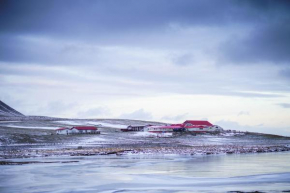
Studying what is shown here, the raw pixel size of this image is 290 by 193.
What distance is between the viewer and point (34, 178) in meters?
28.0

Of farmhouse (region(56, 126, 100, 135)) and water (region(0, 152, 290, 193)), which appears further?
farmhouse (region(56, 126, 100, 135))

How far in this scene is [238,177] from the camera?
27.8 m

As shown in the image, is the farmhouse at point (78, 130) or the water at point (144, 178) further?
the farmhouse at point (78, 130)

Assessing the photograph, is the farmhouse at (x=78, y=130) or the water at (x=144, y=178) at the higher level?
the farmhouse at (x=78, y=130)

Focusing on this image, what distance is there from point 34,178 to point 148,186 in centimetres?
889

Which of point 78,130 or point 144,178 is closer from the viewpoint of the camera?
point 144,178

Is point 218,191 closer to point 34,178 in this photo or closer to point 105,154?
point 34,178

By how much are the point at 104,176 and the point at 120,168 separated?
536 centimetres

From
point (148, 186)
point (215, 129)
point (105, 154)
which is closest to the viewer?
point (148, 186)

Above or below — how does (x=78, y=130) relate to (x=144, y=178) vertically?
above

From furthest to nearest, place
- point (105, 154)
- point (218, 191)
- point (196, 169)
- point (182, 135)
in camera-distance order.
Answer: point (182, 135) → point (105, 154) → point (196, 169) → point (218, 191)

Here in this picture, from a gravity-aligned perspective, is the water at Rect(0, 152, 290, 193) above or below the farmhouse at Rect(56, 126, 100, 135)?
below

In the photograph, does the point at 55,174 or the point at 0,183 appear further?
the point at 55,174

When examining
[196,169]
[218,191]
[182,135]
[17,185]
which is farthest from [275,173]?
[182,135]
